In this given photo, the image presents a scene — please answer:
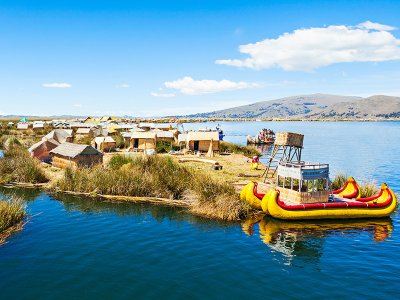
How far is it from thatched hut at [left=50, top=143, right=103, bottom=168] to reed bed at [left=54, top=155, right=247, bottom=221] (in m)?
4.27

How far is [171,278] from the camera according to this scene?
1221cm

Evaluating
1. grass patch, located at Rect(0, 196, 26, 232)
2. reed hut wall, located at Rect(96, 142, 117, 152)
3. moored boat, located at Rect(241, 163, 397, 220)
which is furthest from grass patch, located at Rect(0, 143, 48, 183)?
reed hut wall, located at Rect(96, 142, 117, 152)

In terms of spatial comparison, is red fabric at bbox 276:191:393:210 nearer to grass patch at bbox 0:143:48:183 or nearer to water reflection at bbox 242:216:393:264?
water reflection at bbox 242:216:393:264

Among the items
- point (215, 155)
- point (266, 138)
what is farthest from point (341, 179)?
point (266, 138)

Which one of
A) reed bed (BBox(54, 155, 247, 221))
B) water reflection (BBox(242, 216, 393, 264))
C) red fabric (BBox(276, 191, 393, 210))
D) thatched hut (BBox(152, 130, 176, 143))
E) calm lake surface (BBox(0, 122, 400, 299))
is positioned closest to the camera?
calm lake surface (BBox(0, 122, 400, 299))

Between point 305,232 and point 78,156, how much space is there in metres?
20.1

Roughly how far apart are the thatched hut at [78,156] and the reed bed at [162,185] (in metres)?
4.27

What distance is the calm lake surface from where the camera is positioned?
37.7 ft

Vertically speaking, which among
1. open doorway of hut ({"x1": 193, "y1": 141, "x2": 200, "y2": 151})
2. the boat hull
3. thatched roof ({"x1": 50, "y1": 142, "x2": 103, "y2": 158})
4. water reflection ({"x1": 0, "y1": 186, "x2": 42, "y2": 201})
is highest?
thatched roof ({"x1": 50, "y1": 142, "x2": 103, "y2": 158})

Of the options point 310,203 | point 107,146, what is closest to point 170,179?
point 310,203

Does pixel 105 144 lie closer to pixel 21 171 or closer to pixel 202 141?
pixel 202 141

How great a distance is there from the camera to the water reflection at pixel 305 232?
593 inches

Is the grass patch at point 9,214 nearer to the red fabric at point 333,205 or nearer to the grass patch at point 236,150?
the red fabric at point 333,205

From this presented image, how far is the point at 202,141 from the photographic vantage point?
45719 millimetres
